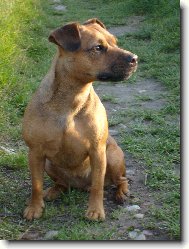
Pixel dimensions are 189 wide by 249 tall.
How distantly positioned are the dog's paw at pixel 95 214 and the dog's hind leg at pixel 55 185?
0.47 meters

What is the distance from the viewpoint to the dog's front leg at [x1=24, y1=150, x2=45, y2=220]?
4.08 meters

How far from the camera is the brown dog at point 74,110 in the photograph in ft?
13.0

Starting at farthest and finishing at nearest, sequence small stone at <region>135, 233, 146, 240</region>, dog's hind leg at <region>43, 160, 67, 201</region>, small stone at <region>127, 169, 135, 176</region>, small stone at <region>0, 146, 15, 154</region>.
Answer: small stone at <region>0, 146, 15, 154</region> < small stone at <region>127, 169, 135, 176</region> < dog's hind leg at <region>43, 160, 67, 201</region> < small stone at <region>135, 233, 146, 240</region>

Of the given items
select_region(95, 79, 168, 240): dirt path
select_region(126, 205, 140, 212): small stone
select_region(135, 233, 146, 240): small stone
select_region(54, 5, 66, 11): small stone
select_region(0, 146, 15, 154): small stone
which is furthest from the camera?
select_region(54, 5, 66, 11): small stone

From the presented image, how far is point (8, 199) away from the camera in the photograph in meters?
4.38

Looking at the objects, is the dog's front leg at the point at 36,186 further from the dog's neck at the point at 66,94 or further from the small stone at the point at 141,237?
the small stone at the point at 141,237

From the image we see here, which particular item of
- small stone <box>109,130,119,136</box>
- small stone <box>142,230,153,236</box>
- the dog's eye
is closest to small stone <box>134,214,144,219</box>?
small stone <box>142,230,153,236</box>

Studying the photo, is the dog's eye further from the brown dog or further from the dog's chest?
the dog's chest

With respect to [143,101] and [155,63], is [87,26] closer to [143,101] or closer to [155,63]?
[143,101]

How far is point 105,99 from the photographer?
6.93m

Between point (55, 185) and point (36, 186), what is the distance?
14.9 inches

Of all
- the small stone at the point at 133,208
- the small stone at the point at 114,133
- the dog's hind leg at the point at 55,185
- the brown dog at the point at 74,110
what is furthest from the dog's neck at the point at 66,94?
the small stone at the point at 114,133

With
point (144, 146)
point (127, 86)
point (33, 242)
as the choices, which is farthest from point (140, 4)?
point (33, 242)

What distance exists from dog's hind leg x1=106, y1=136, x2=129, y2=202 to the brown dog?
11.7 inches
